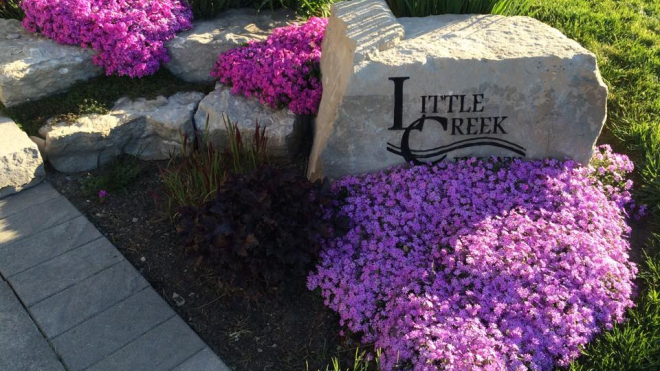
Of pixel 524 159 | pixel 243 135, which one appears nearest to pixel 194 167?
pixel 243 135

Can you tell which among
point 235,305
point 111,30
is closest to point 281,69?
point 111,30

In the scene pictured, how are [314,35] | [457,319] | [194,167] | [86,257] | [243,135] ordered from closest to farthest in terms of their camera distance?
[457,319] → [86,257] → [194,167] → [243,135] → [314,35]

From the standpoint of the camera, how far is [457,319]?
2844 millimetres

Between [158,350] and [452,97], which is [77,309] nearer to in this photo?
[158,350]

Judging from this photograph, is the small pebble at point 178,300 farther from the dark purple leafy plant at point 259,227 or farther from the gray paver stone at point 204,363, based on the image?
the gray paver stone at point 204,363

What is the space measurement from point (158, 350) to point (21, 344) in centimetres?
73

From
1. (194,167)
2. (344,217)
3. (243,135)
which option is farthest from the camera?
(243,135)

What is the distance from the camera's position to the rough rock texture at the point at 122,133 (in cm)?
434

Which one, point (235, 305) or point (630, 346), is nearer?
point (630, 346)

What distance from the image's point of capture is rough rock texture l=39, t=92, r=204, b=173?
14.3 ft

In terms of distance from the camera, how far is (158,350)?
3.02m

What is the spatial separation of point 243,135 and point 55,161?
1473 millimetres

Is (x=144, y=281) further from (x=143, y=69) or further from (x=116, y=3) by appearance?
(x=116, y=3)

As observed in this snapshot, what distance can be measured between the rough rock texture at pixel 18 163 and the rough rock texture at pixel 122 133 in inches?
5.8
